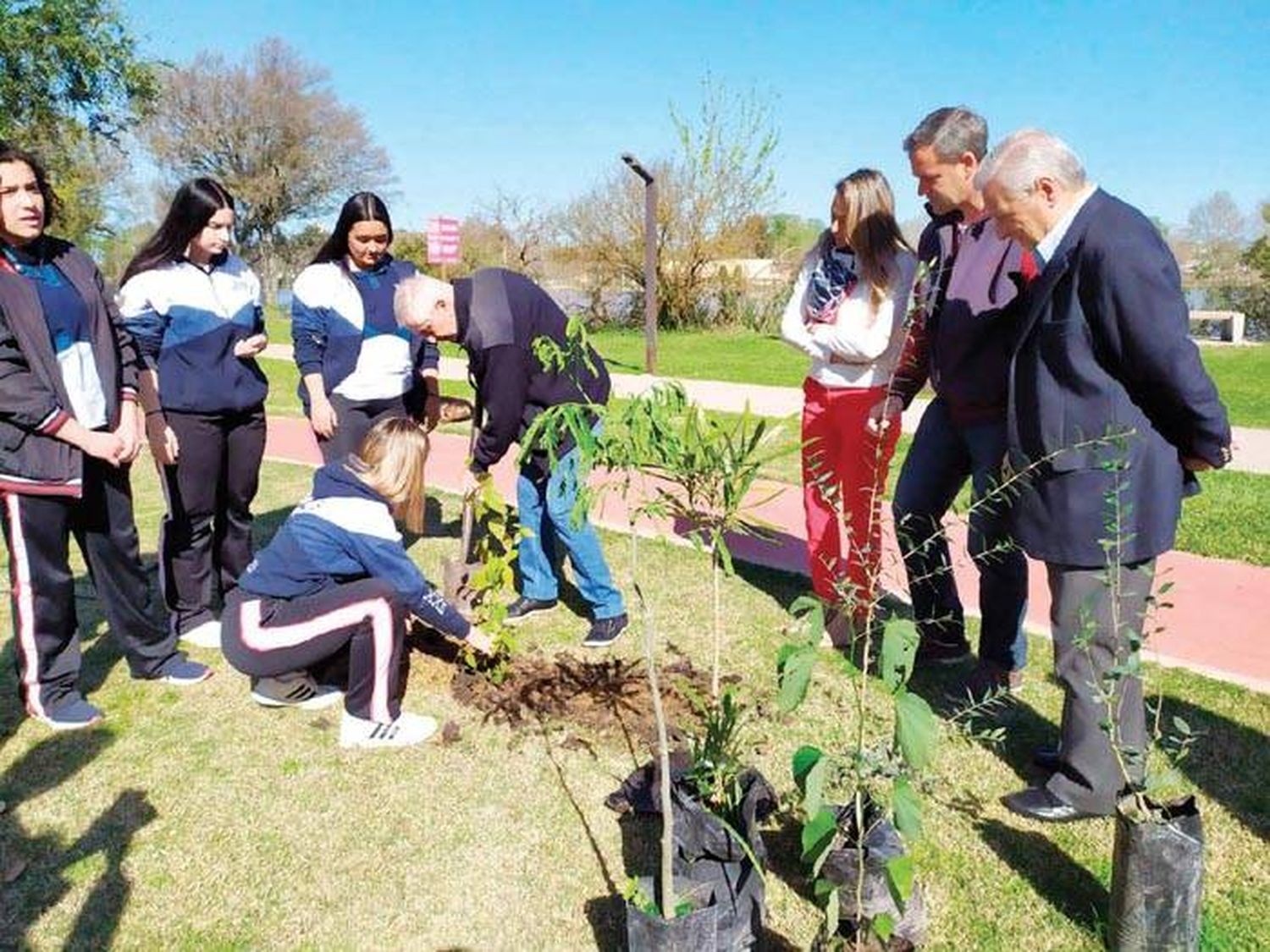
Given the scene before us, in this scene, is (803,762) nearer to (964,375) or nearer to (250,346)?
(964,375)

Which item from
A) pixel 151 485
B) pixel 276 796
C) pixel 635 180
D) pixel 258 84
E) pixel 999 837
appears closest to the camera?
pixel 999 837

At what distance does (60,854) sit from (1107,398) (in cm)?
334

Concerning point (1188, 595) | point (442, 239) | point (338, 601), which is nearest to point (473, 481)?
point (338, 601)

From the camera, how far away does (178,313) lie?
3.92 meters

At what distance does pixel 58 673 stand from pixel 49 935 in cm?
129

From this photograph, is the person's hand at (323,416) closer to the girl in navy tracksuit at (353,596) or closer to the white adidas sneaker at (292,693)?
the girl in navy tracksuit at (353,596)

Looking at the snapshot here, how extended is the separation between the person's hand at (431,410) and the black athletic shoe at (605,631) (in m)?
1.37

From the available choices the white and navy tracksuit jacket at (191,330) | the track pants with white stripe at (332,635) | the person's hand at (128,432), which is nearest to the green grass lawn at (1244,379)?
the track pants with white stripe at (332,635)

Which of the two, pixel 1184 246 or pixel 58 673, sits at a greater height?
pixel 1184 246

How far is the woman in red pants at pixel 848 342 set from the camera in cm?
352

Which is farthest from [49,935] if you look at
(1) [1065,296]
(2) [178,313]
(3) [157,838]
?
(1) [1065,296]

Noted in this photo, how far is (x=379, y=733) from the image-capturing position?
3436 millimetres

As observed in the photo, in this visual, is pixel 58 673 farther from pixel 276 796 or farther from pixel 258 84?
pixel 258 84

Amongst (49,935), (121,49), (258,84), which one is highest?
(258,84)
